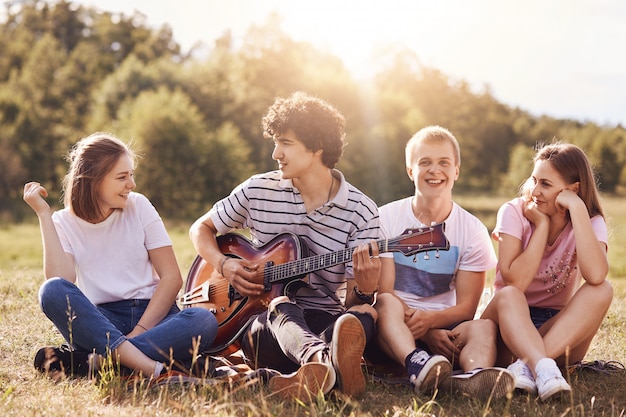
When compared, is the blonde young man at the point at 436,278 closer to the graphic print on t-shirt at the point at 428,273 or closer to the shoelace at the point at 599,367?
the graphic print on t-shirt at the point at 428,273

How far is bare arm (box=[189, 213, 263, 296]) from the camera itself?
174 inches

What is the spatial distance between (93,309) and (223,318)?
0.86m

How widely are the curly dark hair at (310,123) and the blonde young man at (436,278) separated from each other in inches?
21.6

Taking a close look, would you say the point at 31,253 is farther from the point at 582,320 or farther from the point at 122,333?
the point at 582,320

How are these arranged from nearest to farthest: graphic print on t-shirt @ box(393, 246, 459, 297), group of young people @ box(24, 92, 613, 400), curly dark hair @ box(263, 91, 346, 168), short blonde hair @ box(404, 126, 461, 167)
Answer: group of young people @ box(24, 92, 613, 400)
curly dark hair @ box(263, 91, 346, 168)
graphic print on t-shirt @ box(393, 246, 459, 297)
short blonde hair @ box(404, 126, 461, 167)

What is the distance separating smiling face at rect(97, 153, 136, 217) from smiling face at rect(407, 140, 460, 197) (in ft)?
5.96

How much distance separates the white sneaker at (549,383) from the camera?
3.65 meters

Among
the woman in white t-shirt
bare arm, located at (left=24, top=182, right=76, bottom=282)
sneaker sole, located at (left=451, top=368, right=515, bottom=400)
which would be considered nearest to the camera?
sneaker sole, located at (left=451, top=368, right=515, bottom=400)

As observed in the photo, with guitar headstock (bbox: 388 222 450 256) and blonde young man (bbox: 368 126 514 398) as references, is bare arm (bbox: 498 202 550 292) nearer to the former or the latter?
blonde young man (bbox: 368 126 514 398)

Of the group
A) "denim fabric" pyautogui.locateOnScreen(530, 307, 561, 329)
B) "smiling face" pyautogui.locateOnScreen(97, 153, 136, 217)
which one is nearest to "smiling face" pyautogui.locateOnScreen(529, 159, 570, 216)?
"denim fabric" pyautogui.locateOnScreen(530, 307, 561, 329)

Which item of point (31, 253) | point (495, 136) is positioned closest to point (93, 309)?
point (31, 253)

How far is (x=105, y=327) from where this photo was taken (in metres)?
3.97

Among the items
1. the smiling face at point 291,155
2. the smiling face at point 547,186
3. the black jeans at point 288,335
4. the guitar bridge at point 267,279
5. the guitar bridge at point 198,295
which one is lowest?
the black jeans at point 288,335

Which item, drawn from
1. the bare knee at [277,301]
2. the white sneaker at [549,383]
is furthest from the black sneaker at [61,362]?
the white sneaker at [549,383]
